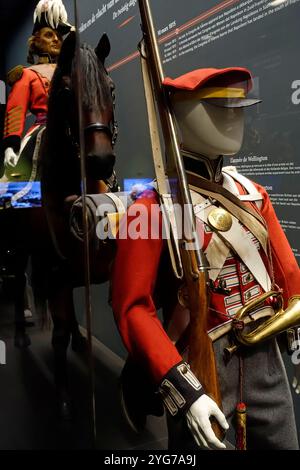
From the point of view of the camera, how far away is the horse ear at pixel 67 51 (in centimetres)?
97

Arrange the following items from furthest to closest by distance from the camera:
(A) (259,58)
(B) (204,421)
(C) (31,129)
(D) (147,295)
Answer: (A) (259,58), (C) (31,129), (D) (147,295), (B) (204,421)

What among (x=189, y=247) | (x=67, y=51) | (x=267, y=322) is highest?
(x=67, y=51)

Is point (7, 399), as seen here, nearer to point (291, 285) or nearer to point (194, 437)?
point (194, 437)

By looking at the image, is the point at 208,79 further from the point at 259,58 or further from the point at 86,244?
the point at 259,58

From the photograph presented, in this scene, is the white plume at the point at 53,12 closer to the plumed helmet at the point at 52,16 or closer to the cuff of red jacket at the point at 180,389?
the plumed helmet at the point at 52,16

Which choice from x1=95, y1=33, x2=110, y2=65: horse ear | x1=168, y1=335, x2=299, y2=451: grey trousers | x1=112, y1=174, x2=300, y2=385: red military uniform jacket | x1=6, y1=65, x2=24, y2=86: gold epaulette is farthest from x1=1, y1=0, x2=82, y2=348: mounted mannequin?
x1=168, y1=335, x2=299, y2=451: grey trousers

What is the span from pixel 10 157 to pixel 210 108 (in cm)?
48

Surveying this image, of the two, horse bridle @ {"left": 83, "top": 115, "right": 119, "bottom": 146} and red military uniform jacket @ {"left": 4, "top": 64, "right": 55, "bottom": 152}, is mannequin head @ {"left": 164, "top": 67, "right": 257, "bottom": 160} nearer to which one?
horse bridle @ {"left": 83, "top": 115, "right": 119, "bottom": 146}

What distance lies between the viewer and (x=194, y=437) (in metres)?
0.88

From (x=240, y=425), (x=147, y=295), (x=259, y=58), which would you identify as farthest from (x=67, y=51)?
(x=240, y=425)

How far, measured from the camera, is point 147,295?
0.94 meters

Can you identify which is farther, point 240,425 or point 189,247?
point 240,425

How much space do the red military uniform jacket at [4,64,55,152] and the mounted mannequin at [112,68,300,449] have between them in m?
0.31
